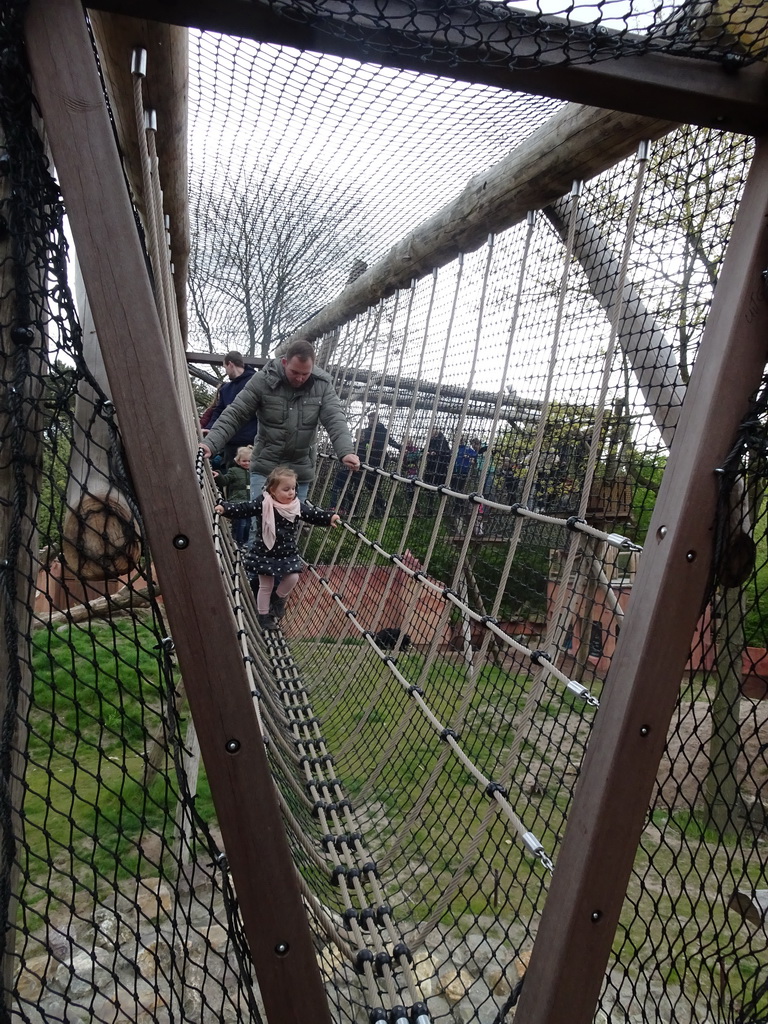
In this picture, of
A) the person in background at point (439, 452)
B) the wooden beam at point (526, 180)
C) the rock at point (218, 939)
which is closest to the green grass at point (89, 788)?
the rock at point (218, 939)

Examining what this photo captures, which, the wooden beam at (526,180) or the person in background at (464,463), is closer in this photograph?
the wooden beam at (526,180)

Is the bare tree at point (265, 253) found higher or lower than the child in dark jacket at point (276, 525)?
higher

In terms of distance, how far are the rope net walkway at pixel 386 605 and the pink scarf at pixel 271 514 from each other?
0.19m

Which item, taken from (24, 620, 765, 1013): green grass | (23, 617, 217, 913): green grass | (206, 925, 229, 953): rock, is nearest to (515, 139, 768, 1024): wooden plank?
(24, 620, 765, 1013): green grass

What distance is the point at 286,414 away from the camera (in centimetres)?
328

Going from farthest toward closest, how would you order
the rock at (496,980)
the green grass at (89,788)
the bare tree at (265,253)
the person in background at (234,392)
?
the person in background at (234,392) → the bare tree at (265,253) → the green grass at (89,788) → the rock at (496,980)

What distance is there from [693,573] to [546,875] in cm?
247

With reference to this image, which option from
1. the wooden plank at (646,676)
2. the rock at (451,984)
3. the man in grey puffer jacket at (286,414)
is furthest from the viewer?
the man in grey puffer jacket at (286,414)

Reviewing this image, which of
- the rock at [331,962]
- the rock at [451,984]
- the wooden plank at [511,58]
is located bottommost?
the rock at [451,984]

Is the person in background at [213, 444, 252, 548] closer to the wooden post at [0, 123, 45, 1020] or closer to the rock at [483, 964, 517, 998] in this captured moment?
the rock at [483, 964, 517, 998]

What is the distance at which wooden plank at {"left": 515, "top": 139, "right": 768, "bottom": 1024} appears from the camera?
3.39 ft

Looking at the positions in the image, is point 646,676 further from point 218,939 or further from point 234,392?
point 234,392

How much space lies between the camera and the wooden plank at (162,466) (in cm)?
91

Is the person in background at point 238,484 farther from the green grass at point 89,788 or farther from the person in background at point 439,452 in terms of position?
the person in background at point 439,452
